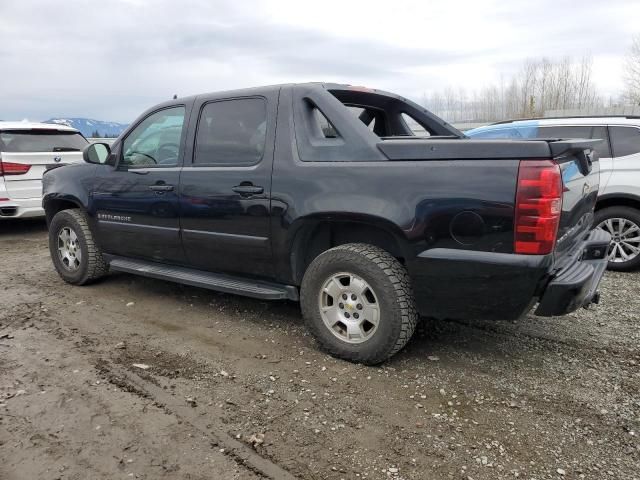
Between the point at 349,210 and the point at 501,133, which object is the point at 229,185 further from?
the point at 501,133

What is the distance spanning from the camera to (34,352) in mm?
3596

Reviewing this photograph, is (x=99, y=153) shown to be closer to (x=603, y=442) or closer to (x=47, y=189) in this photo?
(x=47, y=189)

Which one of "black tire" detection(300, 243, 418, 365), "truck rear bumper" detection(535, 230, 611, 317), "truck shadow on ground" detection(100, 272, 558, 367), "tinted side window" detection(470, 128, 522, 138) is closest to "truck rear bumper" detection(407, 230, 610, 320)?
"truck rear bumper" detection(535, 230, 611, 317)

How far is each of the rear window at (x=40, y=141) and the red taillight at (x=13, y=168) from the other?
9.1 inches

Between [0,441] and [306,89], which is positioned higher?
[306,89]

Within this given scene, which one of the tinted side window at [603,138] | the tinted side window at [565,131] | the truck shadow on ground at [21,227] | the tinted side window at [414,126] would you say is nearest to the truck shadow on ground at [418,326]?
the tinted side window at [414,126]

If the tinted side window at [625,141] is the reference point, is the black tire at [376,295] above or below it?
below

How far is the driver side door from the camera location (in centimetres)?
414

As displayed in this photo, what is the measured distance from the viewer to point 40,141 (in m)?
7.91

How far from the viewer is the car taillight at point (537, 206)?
2584mm

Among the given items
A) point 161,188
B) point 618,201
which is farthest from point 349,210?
point 618,201

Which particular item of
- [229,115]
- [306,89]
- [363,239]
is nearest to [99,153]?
[229,115]

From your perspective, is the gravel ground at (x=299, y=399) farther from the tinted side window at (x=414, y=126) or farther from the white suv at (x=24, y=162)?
the white suv at (x=24, y=162)

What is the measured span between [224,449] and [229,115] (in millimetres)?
2482
